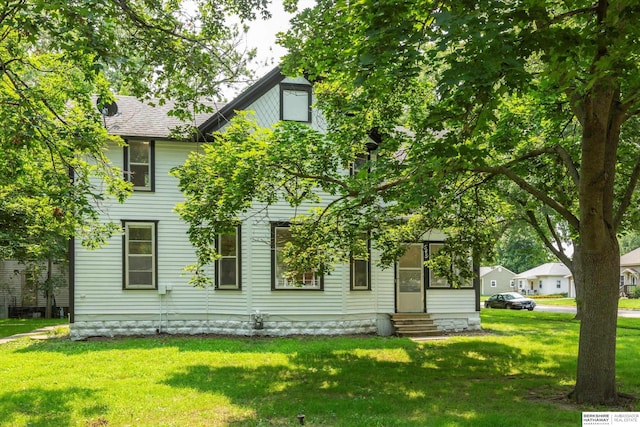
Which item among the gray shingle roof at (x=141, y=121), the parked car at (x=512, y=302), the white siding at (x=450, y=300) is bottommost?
the parked car at (x=512, y=302)

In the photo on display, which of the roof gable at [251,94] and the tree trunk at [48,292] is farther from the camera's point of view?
the tree trunk at [48,292]

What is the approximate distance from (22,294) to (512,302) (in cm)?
3166

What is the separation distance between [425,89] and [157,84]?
6625 mm

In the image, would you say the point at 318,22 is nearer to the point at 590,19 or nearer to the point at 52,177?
the point at 590,19

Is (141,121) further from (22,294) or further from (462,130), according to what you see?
(22,294)

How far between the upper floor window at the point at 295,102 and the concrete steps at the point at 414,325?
703cm

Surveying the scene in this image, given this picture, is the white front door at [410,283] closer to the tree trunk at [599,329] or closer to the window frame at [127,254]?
the window frame at [127,254]

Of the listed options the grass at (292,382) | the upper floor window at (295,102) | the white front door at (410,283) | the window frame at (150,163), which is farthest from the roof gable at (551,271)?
the window frame at (150,163)

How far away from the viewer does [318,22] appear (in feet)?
30.2

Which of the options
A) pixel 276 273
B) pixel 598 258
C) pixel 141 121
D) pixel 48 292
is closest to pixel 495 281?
pixel 48 292

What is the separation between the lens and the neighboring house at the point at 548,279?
6725cm

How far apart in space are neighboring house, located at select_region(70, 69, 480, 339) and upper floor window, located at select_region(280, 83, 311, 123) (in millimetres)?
31

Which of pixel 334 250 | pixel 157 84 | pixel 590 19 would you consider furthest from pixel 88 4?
pixel 334 250

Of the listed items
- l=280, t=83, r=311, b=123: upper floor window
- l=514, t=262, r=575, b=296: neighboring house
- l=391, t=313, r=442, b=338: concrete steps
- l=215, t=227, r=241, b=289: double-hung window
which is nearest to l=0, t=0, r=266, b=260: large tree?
l=215, t=227, r=241, b=289: double-hung window
